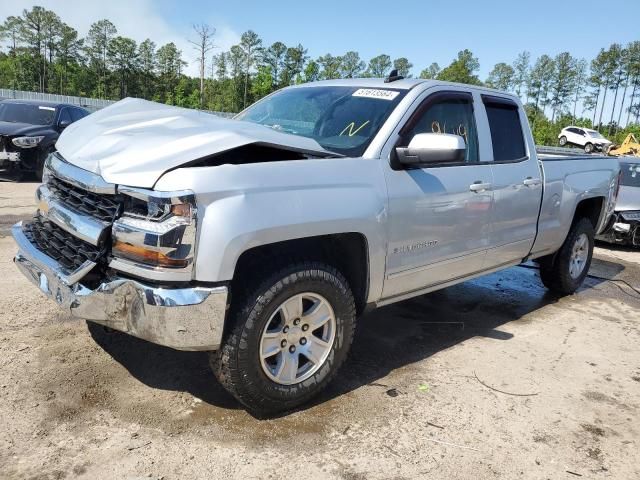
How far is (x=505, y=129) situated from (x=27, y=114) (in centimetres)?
1053

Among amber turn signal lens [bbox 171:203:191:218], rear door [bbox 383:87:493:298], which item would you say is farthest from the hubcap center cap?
amber turn signal lens [bbox 171:203:191:218]

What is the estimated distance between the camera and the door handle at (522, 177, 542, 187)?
4.69m

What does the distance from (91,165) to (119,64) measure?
8906 cm

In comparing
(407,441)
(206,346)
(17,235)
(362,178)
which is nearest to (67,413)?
(206,346)

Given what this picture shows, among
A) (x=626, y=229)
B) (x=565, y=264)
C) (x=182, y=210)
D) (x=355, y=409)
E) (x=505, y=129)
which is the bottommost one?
(x=355, y=409)

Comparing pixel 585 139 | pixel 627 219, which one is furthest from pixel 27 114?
pixel 585 139

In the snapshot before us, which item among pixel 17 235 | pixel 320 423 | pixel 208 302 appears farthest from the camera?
pixel 17 235

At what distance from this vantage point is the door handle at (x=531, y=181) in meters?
4.69

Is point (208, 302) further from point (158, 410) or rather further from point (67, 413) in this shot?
point (67, 413)

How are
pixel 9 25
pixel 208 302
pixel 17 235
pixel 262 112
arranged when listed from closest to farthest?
pixel 208 302 < pixel 17 235 < pixel 262 112 < pixel 9 25

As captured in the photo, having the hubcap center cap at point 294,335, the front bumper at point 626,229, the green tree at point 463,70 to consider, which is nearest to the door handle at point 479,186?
the hubcap center cap at point 294,335

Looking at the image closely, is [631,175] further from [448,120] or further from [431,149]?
[431,149]

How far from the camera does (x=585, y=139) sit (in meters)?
39.8

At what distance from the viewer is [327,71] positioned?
84938 mm
